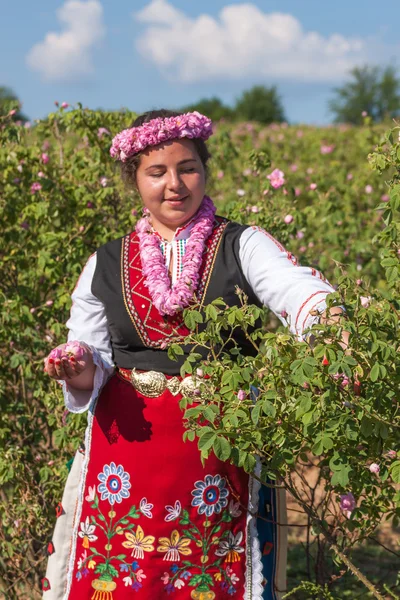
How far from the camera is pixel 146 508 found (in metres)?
2.44

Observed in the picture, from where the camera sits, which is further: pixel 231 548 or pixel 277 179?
pixel 277 179

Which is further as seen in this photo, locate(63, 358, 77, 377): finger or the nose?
the nose

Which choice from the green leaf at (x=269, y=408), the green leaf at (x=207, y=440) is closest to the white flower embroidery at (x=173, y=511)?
the green leaf at (x=207, y=440)

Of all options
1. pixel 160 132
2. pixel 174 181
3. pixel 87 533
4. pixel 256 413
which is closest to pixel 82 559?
pixel 87 533

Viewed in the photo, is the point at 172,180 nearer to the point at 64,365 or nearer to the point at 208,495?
the point at 64,365

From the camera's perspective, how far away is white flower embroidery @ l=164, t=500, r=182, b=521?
95.7 inches

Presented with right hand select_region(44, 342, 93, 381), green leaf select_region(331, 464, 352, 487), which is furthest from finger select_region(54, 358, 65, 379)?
green leaf select_region(331, 464, 352, 487)

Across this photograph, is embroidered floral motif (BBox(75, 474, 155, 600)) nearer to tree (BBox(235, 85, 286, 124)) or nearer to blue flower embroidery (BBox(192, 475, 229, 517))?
blue flower embroidery (BBox(192, 475, 229, 517))

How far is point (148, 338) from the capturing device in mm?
2496

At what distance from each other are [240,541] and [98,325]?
0.78 metres

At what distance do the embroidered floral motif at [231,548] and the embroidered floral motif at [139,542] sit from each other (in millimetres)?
201

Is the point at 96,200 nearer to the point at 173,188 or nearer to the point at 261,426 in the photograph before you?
the point at 173,188

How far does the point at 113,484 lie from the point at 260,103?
46832 millimetres

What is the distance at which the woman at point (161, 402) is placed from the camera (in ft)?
7.98
